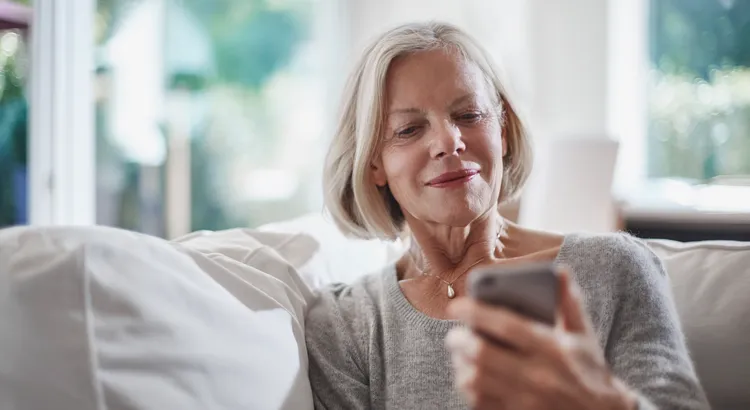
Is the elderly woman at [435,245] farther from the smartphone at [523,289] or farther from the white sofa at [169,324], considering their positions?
the smartphone at [523,289]

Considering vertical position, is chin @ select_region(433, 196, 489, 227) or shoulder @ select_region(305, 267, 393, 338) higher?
chin @ select_region(433, 196, 489, 227)

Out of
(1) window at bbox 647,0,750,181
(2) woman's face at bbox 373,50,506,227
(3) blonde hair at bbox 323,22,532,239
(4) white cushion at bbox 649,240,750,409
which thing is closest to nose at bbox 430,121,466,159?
(2) woman's face at bbox 373,50,506,227

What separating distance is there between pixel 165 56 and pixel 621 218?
187 centimetres

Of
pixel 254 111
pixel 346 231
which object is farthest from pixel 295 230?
pixel 254 111

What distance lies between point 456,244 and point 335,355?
28 cm

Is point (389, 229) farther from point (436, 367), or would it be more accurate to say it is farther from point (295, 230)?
point (436, 367)

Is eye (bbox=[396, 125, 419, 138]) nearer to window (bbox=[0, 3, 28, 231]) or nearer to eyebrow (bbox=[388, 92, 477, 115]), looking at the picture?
eyebrow (bbox=[388, 92, 477, 115])

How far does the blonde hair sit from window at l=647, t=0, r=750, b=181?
9.46 feet

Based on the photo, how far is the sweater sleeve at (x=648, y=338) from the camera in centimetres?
96

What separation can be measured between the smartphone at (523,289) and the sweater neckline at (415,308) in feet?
1.62

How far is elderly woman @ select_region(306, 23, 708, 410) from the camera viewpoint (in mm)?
1078

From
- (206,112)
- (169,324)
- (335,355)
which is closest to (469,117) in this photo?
(335,355)

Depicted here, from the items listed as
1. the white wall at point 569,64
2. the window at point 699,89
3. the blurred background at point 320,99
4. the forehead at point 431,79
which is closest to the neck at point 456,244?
the forehead at point 431,79

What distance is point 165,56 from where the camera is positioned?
3.21 meters
